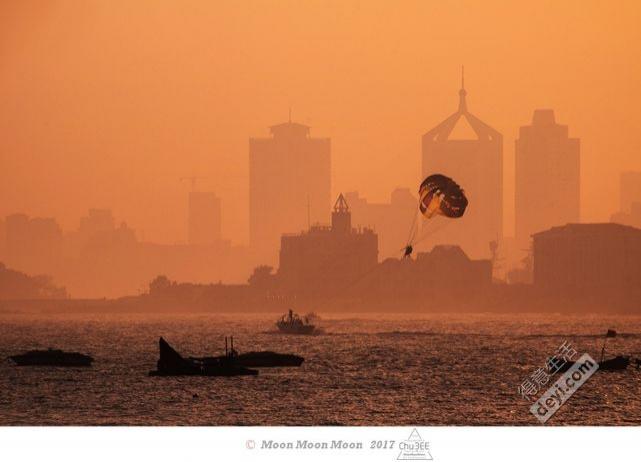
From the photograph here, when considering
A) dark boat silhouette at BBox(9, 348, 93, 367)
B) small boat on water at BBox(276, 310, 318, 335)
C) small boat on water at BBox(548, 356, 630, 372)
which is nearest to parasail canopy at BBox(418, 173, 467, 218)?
small boat on water at BBox(548, 356, 630, 372)

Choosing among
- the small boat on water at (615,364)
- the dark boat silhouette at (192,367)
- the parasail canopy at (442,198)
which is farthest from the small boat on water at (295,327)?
the parasail canopy at (442,198)

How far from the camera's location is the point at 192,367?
186 ft

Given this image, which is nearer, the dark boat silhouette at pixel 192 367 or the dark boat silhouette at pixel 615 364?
the dark boat silhouette at pixel 192 367

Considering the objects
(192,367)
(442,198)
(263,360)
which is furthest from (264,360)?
(442,198)

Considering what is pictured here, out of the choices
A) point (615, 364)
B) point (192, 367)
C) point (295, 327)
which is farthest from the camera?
point (295, 327)

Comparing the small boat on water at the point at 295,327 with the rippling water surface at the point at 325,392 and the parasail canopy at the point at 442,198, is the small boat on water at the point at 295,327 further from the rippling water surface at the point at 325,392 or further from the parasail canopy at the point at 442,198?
the parasail canopy at the point at 442,198

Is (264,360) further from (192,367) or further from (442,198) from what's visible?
(442,198)

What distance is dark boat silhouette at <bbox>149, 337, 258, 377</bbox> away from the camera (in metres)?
57.2

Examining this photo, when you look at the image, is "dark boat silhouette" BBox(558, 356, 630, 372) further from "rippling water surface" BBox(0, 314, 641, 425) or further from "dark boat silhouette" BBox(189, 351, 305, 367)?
"dark boat silhouette" BBox(189, 351, 305, 367)

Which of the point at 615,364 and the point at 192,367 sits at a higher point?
the point at 192,367

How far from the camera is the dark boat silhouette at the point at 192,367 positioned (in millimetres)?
57156
